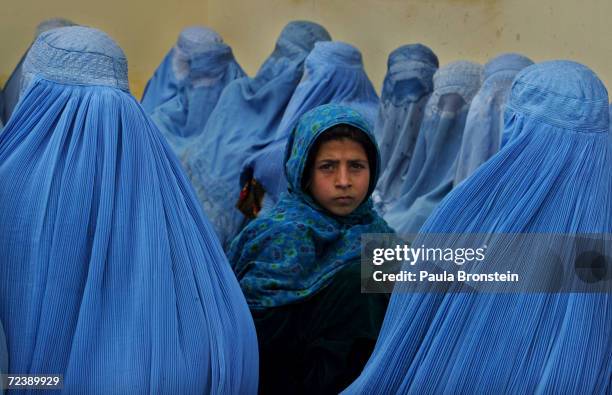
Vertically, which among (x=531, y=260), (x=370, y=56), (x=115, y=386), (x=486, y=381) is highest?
(x=370, y=56)

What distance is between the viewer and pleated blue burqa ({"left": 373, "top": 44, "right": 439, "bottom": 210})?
621 cm

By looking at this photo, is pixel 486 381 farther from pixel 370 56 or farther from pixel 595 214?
pixel 370 56

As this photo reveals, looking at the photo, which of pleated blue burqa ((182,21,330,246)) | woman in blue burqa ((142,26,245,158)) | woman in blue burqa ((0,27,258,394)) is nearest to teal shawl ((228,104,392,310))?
woman in blue burqa ((0,27,258,394))

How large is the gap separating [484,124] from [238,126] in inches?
74.6

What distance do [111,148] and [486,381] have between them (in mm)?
1042

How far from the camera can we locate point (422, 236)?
3.39m

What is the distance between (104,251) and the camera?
3256mm

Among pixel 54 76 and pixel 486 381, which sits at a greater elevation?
pixel 54 76

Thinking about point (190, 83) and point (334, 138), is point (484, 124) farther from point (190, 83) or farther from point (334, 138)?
point (190, 83)

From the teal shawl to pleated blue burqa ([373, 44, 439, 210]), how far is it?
73.4 inches

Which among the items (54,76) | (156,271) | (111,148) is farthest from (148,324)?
(54,76)

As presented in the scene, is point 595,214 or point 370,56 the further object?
point 370,56

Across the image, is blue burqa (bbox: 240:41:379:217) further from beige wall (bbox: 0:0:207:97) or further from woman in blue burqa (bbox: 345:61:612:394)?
woman in blue burqa (bbox: 345:61:612:394)

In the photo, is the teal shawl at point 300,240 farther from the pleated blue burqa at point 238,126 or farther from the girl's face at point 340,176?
the pleated blue burqa at point 238,126
